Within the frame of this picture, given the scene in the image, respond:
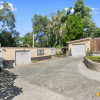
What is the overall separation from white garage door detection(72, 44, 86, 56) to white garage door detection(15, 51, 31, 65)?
1084 cm

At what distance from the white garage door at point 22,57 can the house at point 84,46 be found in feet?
34.9

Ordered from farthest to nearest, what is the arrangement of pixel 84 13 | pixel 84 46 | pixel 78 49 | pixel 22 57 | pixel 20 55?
pixel 84 13, pixel 78 49, pixel 84 46, pixel 22 57, pixel 20 55

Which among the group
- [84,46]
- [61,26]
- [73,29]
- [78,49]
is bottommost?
[78,49]

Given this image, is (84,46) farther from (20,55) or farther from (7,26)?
(7,26)

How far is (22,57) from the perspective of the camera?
14.9 metres

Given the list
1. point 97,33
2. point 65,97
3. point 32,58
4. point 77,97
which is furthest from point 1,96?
point 97,33

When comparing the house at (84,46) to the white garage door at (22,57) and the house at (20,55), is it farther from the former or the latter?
the white garage door at (22,57)

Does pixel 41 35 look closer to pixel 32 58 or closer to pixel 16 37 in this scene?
pixel 16 37

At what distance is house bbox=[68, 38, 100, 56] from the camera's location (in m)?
17.3

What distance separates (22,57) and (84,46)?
13.2 m

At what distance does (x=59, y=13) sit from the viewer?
3045 cm

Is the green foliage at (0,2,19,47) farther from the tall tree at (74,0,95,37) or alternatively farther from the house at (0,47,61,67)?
the tall tree at (74,0,95,37)

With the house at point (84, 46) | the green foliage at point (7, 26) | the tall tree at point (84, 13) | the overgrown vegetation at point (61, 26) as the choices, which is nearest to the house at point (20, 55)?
the house at point (84, 46)

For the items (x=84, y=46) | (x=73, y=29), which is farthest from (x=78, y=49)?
(x=73, y=29)
